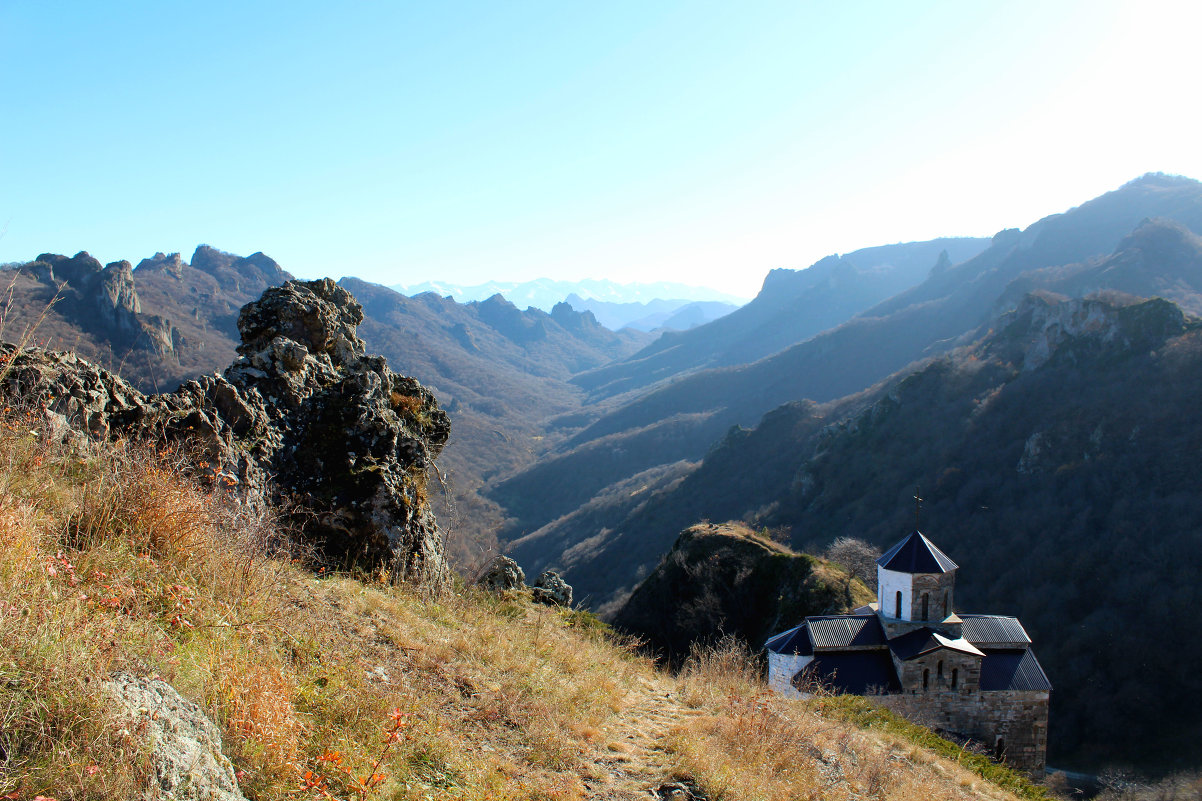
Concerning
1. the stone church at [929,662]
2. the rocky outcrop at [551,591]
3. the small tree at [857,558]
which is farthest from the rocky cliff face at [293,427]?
the small tree at [857,558]

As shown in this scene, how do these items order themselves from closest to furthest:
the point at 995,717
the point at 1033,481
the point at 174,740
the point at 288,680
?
the point at 174,740, the point at 288,680, the point at 995,717, the point at 1033,481

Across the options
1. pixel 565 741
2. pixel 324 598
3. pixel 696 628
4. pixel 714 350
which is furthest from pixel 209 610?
pixel 714 350

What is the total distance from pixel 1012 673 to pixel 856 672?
13.9 ft

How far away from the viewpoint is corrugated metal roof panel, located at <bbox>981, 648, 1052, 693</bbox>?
55.9ft

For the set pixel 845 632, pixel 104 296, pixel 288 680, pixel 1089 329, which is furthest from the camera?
pixel 104 296

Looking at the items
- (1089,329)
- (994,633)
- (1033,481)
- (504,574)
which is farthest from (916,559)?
(1089,329)

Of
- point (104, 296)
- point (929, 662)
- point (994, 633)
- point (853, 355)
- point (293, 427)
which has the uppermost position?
point (104, 296)

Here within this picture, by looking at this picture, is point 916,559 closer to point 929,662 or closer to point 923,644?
point 923,644

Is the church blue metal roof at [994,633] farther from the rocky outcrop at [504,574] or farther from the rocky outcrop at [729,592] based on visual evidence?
the rocky outcrop at [504,574]

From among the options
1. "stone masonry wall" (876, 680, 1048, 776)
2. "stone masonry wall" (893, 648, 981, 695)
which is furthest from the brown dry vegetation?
"stone masonry wall" (876, 680, 1048, 776)

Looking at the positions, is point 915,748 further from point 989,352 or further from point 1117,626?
point 989,352

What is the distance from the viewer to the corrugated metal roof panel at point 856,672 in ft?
54.4

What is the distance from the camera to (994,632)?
60.1 ft

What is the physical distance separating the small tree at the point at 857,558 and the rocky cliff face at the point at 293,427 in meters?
29.9
